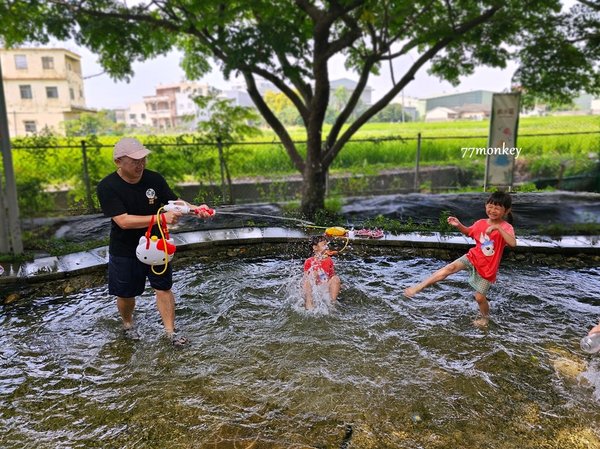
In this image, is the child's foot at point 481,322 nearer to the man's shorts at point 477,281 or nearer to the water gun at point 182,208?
the man's shorts at point 477,281

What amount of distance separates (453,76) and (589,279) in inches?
218

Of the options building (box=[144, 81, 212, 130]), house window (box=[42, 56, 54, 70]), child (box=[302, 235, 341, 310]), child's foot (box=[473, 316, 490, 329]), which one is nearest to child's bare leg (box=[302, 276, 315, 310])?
child (box=[302, 235, 341, 310])

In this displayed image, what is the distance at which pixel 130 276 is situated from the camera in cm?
371

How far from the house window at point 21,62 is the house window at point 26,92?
1.49 m

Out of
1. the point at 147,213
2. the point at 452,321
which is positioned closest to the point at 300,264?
the point at 452,321

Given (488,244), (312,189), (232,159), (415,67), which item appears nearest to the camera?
(488,244)

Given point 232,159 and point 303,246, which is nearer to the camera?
point 303,246

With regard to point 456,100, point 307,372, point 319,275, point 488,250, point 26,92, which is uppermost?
point 456,100

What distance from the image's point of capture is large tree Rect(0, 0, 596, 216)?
6910 mm

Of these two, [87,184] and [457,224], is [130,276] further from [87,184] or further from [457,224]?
[87,184]

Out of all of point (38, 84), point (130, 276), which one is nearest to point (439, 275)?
point (130, 276)

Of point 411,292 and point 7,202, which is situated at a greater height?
point 7,202

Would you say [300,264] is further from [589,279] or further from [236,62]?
[589,279]

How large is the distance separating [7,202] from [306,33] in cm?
578
